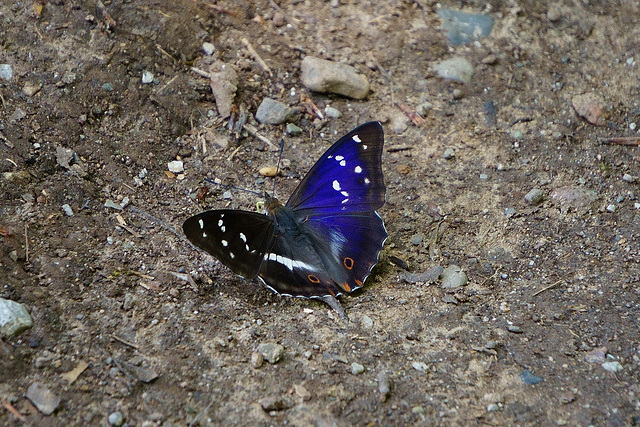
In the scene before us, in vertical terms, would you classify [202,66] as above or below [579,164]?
above

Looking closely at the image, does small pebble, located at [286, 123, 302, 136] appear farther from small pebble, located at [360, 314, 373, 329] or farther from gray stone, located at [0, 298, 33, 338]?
gray stone, located at [0, 298, 33, 338]

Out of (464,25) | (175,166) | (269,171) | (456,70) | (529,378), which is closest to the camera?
(529,378)

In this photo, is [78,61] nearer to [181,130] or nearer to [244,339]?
[181,130]

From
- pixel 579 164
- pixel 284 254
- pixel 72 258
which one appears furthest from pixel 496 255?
pixel 72 258

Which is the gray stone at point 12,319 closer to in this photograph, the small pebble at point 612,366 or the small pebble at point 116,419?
the small pebble at point 116,419

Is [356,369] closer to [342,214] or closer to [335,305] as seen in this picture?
[335,305]

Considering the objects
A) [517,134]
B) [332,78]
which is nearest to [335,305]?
[332,78]
